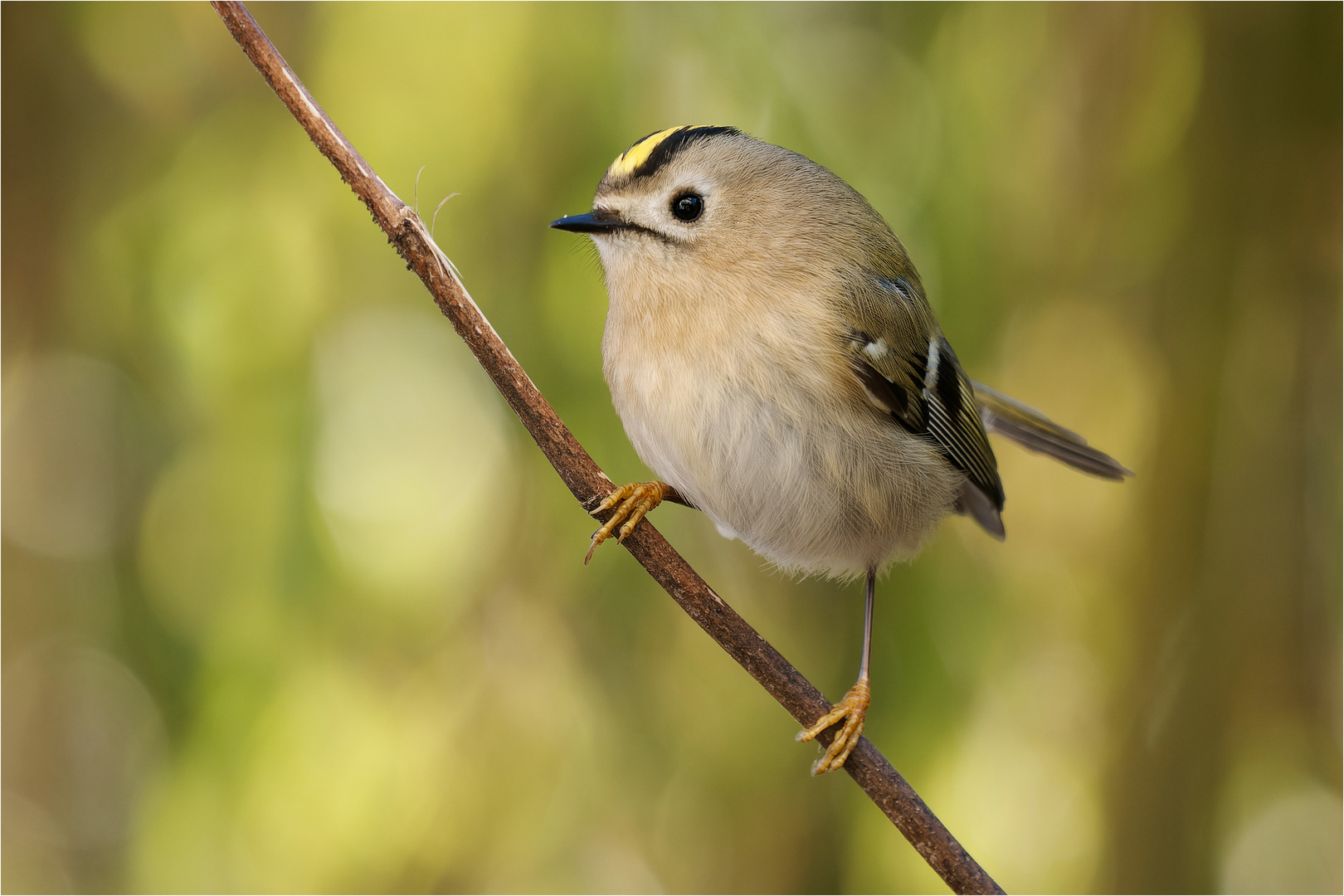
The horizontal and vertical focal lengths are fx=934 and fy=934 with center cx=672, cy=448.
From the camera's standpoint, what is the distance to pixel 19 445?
1333 mm

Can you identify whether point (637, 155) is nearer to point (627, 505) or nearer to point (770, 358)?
point (770, 358)

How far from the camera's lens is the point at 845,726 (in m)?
0.93

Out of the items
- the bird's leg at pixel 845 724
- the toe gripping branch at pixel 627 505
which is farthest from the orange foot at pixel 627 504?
the bird's leg at pixel 845 724

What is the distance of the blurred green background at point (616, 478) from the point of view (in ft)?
4.13

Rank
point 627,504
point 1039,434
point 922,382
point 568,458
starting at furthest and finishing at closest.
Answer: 1. point 1039,434
2. point 922,382
3. point 627,504
4. point 568,458

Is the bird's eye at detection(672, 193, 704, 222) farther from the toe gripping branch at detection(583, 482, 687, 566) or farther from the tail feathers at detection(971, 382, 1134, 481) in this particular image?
the tail feathers at detection(971, 382, 1134, 481)

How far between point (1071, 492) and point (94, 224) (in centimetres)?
148

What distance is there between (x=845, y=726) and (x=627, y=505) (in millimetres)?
317

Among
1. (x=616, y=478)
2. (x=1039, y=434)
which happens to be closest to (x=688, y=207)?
(x=616, y=478)

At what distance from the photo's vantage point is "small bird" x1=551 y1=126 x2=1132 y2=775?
0.88 metres

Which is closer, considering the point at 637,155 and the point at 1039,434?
the point at 637,155

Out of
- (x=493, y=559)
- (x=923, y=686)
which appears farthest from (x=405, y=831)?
(x=923, y=686)

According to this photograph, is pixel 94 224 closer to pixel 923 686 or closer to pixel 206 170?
pixel 206 170

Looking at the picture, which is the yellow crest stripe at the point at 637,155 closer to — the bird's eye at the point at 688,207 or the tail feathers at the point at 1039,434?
the bird's eye at the point at 688,207
